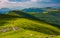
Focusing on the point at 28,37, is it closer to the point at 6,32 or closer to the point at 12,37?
the point at 12,37

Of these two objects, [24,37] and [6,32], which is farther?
[6,32]

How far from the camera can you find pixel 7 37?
340ft

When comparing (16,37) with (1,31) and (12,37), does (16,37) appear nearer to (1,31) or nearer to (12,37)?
(12,37)

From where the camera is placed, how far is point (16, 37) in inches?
4018

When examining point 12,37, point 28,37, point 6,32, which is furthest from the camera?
point 6,32

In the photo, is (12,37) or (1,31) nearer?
(12,37)

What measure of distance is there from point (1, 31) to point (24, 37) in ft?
112

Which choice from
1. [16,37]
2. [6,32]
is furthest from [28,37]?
[6,32]

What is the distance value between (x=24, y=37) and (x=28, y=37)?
210 cm

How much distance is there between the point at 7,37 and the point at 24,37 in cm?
1191

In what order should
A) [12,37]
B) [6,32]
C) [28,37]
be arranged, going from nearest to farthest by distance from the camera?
[28,37] → [12,37] → [6,32]

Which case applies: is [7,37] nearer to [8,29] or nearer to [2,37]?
[2,37]

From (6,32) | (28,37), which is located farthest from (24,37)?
(6,32)

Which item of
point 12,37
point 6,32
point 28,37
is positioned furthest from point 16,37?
point 6,32
